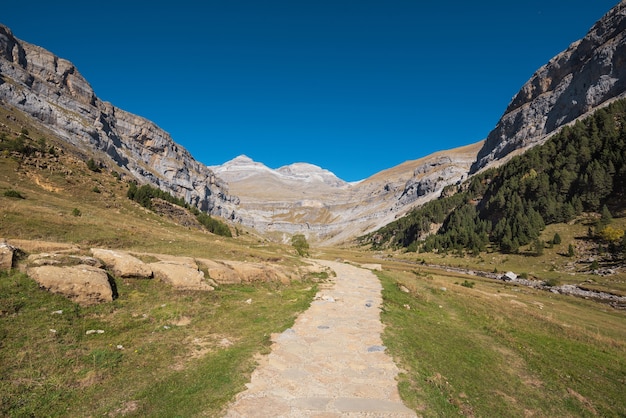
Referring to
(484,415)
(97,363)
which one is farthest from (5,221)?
(484,415)

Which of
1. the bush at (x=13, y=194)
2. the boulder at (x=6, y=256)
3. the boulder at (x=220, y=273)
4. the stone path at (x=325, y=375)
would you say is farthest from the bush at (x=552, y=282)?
the bush at (x=13, y=194)

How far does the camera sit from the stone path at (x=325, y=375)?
8953mm

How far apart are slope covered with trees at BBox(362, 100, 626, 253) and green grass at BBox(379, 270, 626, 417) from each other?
66344mm

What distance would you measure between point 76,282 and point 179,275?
20.4 ft

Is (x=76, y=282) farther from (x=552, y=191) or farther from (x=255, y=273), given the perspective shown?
(x=552, y=191)

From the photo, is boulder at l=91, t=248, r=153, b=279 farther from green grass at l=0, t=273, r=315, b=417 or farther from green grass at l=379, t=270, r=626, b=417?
green grass at l=379, t=270, r=626, b=417

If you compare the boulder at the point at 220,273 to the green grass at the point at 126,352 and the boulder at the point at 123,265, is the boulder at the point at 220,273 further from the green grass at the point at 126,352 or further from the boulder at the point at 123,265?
the boulder at the point at 123,265

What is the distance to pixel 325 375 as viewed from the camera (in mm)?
11211

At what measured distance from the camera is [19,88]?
5915 inches

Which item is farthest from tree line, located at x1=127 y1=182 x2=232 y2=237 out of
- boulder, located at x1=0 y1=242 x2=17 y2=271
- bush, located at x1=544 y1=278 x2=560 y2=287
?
bush, located at x1=544 y1=278 x2=560 y2=287

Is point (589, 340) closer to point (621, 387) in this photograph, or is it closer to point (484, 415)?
point (621, 387)

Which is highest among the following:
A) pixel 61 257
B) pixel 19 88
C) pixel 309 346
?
pixel 19 88

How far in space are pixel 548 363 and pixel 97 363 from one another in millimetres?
22564

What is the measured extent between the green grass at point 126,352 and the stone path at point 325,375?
80cm
